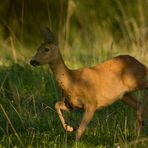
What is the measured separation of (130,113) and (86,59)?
3.36m

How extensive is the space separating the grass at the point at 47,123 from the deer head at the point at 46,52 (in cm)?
67

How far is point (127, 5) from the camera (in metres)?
21.7

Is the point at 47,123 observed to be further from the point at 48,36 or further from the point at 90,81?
the point at 48,36

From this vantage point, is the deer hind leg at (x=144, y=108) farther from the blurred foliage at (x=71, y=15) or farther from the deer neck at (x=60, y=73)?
the blurred foliage at (x=71, y=15)

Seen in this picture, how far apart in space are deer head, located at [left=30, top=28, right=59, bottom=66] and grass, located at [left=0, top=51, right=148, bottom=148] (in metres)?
0.67

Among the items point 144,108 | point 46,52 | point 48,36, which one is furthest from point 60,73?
point 144,108

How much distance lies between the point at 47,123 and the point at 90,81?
827 mm

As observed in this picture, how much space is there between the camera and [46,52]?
322 inches

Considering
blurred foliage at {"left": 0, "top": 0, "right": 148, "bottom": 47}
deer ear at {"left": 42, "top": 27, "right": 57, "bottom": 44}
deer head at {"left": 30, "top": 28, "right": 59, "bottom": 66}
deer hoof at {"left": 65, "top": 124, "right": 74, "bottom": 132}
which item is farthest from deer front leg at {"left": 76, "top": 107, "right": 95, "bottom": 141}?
blurred foliage at {"left": 0, "top": 0, "right": 148, "bottom": 47}

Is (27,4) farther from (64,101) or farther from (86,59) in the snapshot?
(64,101)

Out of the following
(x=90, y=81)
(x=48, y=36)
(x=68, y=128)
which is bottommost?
(x=68, y=128)

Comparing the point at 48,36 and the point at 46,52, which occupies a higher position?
the point at 48,36

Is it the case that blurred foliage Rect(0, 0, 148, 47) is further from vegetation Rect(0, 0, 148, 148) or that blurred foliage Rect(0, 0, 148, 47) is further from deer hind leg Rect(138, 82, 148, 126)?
deer hind leg Rect(138, 82, 148, 126)

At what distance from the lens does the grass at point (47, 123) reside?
26.0 feet
